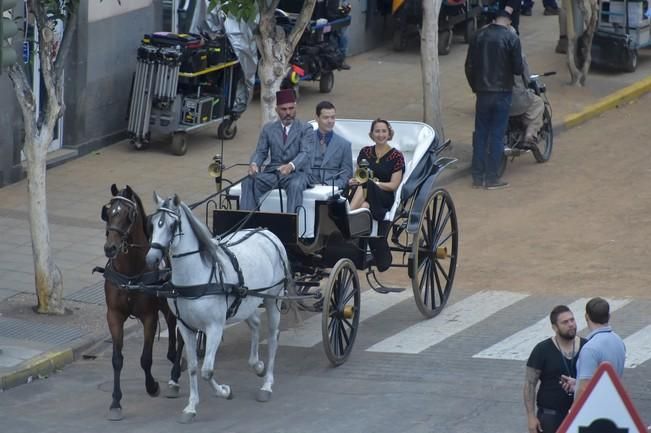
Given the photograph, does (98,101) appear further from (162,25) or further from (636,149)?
(636,149)

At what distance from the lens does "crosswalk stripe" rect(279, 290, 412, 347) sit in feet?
45.4

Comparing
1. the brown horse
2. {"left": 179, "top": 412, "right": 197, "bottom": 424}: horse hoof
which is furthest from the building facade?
{"left": 179, "top": 412, "right": 197, "bottom": 424}: horse hoof

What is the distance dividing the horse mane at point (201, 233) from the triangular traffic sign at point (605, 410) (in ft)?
13.9

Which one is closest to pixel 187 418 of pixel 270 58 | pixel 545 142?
pixel 270 58

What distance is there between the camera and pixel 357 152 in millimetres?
15047

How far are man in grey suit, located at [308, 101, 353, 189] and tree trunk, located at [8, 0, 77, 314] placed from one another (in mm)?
2531

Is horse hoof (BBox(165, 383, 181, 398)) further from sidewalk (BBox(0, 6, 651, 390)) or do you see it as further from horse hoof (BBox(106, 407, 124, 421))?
sidewalk (BBox(0, 6, 651, 390))

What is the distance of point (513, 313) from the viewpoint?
48.1 feet

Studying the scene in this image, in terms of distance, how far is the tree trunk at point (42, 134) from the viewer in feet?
45.7

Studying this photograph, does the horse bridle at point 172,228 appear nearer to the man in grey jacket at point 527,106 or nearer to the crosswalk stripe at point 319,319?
the crosswalk stripe at point 319,319

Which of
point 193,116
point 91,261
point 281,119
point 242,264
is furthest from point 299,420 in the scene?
point 193,116

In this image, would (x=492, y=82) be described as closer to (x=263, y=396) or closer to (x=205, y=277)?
(x=263, y=396)

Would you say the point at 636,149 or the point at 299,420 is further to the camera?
the point at 636,149

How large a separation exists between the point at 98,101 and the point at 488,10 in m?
9.38
